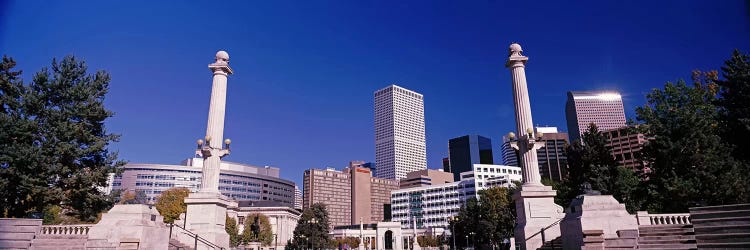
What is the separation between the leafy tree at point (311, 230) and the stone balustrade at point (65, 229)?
52555 mm

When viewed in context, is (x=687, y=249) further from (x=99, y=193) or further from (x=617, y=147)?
(x=617, y=147)

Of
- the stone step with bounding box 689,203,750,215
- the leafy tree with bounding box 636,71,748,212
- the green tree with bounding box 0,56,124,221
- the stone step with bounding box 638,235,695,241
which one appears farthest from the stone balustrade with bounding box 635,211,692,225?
the green tree with bounding box 0,56,124,221

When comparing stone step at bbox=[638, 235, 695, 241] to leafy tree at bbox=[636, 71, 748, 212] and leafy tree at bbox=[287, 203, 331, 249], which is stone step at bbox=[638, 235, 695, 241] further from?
leafy tree at bbox=[287, 203, 331, 249]

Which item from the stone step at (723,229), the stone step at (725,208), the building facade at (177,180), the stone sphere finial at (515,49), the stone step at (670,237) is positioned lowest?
the stone step at (670,237)

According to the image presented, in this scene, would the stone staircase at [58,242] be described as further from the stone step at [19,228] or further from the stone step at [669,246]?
the stone step at [669,246]

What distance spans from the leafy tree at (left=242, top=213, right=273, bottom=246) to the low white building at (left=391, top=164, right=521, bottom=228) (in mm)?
81341

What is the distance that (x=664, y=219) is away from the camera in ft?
69.4

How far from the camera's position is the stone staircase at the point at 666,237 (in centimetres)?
1812

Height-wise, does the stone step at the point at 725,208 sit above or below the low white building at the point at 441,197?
below

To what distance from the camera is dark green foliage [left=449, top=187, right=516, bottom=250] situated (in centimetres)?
6300

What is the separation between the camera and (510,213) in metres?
61.8

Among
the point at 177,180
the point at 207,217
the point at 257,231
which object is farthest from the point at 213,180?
the point at 177,180

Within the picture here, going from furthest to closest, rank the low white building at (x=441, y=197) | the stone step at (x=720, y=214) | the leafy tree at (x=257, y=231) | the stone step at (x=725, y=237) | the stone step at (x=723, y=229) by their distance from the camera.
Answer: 1. the low white building at (x=441, y=197)
2. the leafy tree at (x=257, y=231)
3. the stone step at (x=720, y=214)
4. the stone step at (x=723, y=229)
5. the stone step at (x=725, y=237)

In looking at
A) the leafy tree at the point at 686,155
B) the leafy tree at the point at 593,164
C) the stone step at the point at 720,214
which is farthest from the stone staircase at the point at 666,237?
the leafy tree at the point at 593,164
